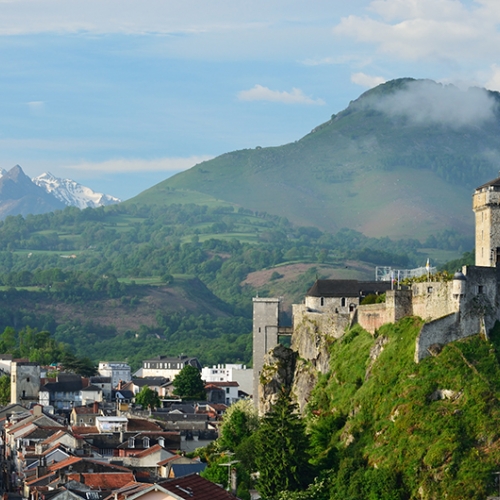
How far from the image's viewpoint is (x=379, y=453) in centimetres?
7438

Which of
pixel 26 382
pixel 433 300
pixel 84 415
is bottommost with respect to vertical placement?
pixel 84 415

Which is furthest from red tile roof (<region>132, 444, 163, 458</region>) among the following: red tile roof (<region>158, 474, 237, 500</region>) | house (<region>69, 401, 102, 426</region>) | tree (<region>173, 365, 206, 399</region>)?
tree (<region>173, 365, 206, 399</region>)

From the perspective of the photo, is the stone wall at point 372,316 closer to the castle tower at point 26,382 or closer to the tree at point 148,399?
the tree at point 148,399

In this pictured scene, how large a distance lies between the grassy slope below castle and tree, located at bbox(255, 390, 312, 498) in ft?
4.92

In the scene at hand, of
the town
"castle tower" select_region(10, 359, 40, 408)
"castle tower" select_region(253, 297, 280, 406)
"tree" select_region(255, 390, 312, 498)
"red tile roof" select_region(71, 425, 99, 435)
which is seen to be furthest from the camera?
"castle tower" select_region(10, 359, 40, 408)

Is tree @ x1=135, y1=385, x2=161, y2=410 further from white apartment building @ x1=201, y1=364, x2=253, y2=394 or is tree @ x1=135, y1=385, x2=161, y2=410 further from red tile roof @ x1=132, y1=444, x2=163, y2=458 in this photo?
red tile roof @ x1=132, y1=444, x2=163, y2=458

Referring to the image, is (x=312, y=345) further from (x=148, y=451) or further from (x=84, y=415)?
(x=84, y=415)

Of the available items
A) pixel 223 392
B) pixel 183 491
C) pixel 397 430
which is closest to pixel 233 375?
pixel 223 392

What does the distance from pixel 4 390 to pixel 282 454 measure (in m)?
74.7

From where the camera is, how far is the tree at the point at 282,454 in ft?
247

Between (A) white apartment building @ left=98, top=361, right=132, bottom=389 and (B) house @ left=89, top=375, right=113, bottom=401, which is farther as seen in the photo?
(A) white apartment building @ left=98, top=361, right=132, bottom=389

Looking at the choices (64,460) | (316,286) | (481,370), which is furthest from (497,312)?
(64,460)

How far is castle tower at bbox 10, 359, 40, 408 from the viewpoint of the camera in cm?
13888

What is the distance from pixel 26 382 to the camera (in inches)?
5477
